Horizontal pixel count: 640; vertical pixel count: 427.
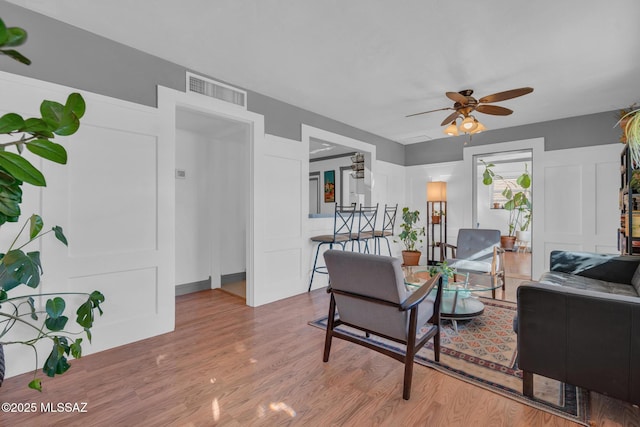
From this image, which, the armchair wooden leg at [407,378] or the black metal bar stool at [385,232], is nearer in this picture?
the armchair wooden leg at [407,378]

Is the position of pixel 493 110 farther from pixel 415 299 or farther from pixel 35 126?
pixel 35 126

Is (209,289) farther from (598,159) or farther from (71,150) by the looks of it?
(598,159)

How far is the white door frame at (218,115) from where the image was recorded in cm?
279

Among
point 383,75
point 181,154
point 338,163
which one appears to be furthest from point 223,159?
point 338,163

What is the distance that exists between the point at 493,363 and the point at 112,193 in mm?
3240

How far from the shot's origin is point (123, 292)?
8.43 ft

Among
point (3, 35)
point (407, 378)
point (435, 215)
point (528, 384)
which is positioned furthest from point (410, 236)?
point (3, 35)

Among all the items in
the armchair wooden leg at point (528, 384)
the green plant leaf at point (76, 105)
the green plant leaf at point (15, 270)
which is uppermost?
the green plant leaf at point (76, 105)

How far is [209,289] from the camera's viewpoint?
444cm

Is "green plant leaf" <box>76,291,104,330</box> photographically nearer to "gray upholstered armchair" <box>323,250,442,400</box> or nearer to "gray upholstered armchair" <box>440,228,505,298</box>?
"gray upholstered armchair" <box>323,250,442,400</box>

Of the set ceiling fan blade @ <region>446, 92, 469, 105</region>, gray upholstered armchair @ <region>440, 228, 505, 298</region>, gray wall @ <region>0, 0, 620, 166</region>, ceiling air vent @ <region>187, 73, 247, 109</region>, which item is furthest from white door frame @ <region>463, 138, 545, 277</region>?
ceiling air vent @ <region>187, 73, 247, 109</region>

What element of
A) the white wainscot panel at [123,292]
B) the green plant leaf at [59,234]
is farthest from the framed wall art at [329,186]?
the green plant leaf at [59,234]

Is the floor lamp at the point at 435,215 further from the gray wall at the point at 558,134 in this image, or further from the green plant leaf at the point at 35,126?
the green plant leaf at the point at 35,126

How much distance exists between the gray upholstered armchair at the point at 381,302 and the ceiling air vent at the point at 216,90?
212 cm
